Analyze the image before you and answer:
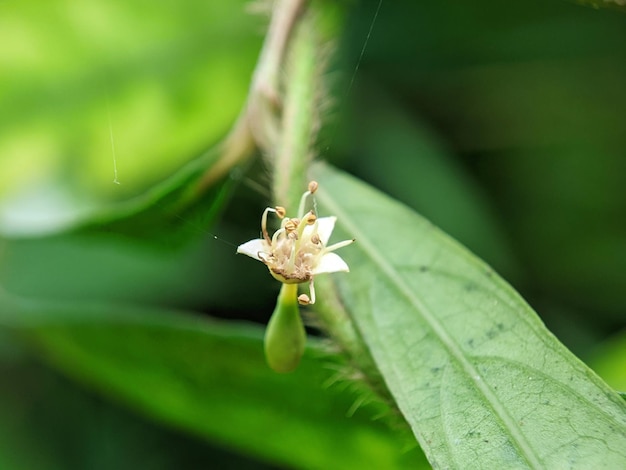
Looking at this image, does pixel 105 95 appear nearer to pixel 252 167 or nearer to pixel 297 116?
pixel 252 167

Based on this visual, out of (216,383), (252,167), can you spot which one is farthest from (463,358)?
(252,167)

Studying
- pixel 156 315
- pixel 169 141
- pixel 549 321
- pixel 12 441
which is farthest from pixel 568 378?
pixel 12 441

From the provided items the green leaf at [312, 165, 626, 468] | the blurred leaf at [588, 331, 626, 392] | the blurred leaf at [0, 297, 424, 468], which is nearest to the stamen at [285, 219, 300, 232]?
the green leaf at [312, 165, 626, 468]

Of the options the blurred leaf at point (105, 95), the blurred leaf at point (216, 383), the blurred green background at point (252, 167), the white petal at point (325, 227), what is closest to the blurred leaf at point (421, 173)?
the blurred green background at point (252, 167)

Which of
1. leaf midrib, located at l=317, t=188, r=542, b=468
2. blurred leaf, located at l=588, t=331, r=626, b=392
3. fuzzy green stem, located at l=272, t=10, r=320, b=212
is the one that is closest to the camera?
leaf midrib, located at l=317, t=188, r=542, b=468

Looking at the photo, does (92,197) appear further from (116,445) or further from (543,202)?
(543,202)

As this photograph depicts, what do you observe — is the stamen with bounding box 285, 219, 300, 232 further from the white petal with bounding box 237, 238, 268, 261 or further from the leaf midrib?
the leaf midrib
